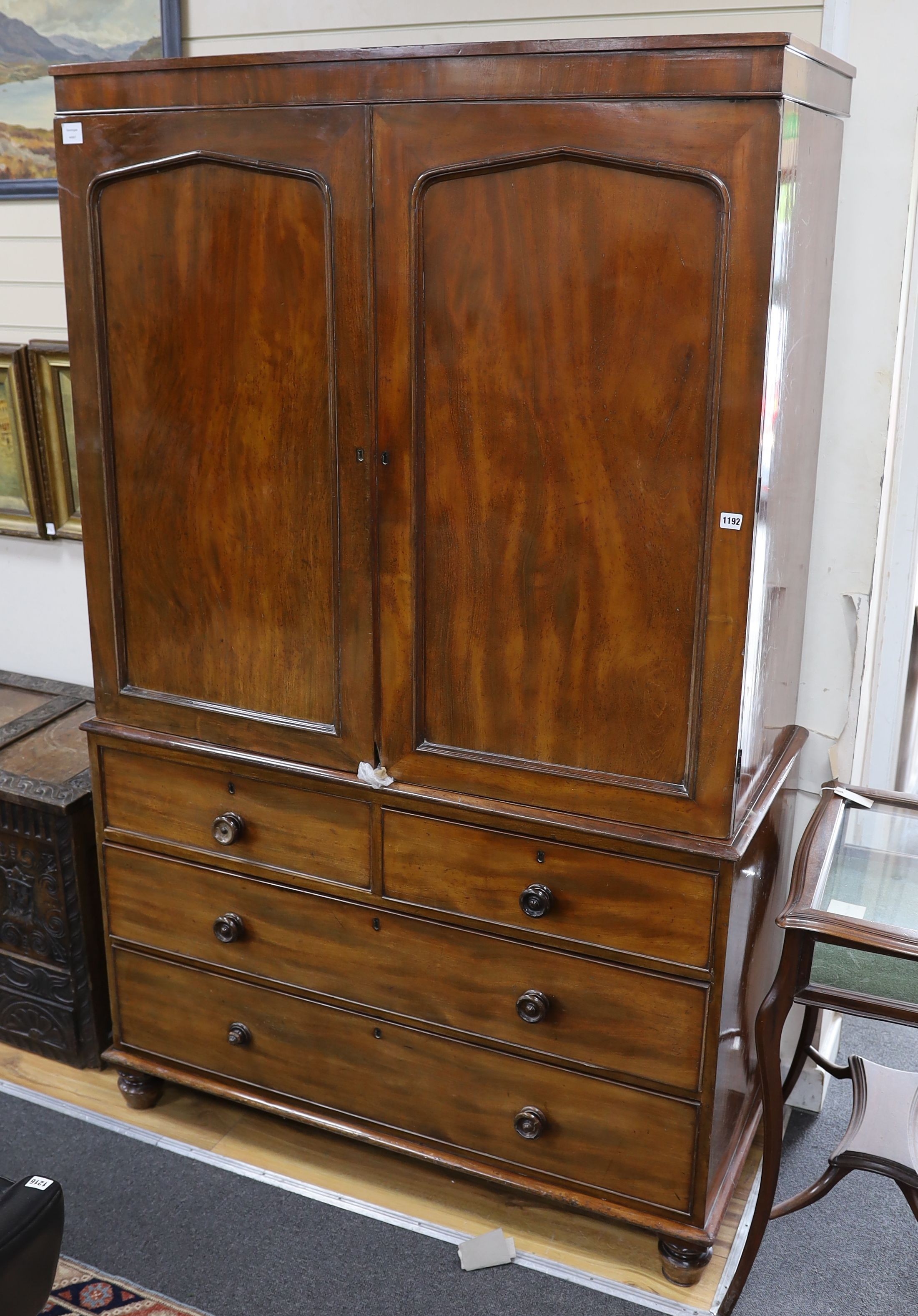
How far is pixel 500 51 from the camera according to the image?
179cm

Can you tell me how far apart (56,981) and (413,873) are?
1.10 metres

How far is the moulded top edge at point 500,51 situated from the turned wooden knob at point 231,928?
162cm

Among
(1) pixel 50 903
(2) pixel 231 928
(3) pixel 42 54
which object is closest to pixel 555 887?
(2) pixel 231 928

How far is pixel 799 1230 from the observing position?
241 centimetres

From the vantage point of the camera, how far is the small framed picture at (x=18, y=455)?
10.1ft

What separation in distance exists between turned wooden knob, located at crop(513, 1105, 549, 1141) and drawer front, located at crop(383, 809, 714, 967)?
0.38 meters

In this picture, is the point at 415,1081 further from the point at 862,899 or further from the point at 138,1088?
the point at 862,899

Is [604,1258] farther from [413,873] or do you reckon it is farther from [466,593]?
[466,593]

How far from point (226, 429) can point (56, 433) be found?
1112 mm

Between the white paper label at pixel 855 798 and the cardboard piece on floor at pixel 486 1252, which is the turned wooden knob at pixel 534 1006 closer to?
the cardboard piece on floor at pixel 486 1252

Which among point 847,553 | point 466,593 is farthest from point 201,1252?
point 847,553

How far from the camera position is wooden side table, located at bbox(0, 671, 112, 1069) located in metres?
2.73

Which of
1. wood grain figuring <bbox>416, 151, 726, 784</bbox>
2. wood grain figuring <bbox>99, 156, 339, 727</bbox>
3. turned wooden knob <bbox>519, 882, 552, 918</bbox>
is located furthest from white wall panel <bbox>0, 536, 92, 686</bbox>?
turned wooden knob <bbox>519, 882, 552, 918</bbox>

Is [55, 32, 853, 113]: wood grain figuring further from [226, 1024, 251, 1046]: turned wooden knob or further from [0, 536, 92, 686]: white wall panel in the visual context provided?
[226, 1024, 251, 1046]: turned wooden knob
